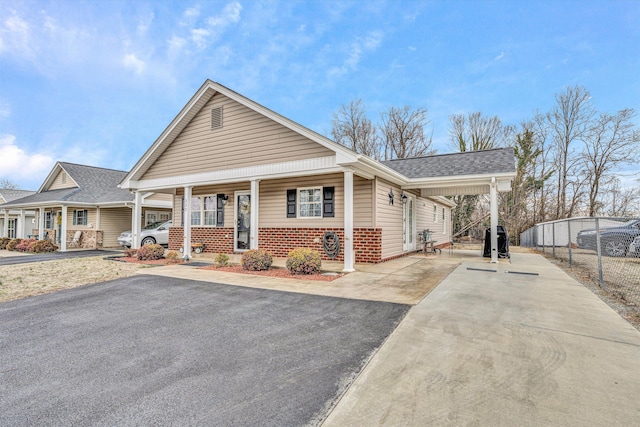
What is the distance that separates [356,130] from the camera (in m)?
27.3

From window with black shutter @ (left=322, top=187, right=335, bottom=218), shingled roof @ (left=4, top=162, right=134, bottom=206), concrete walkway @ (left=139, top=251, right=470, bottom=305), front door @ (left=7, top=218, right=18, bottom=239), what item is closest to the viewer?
concrete walkway @ (left=139, top=251, right=470, bottom=305)

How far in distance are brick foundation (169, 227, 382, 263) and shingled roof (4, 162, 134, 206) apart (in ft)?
20.2

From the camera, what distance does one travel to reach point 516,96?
2002cm

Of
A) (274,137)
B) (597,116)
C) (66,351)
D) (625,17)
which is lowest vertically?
(66,351)

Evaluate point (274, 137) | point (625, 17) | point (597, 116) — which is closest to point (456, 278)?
point (274, 137)

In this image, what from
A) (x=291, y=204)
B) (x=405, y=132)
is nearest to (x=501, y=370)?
(x=291, y=204)

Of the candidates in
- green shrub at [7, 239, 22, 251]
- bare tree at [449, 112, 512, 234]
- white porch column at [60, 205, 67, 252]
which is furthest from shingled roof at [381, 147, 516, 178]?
green shrub at [7, 239, 22, 251]

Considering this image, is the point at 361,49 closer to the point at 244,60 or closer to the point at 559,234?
the point at 244,60

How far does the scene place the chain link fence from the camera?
5.36 metres

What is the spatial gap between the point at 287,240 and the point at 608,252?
9.50 meters

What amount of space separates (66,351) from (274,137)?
702cm

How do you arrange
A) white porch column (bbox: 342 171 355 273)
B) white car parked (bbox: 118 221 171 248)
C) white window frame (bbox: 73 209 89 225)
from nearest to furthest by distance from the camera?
white porch column (bbox: 342 171 355 273) → white car parked (bbox: 118 221 171 248) → white window frame (bbox: 73 209 89 225)

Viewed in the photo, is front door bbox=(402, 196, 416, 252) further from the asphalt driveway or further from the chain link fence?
the asphalt driveway

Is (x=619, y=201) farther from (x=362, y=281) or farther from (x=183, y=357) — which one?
(x=183, y=357)
